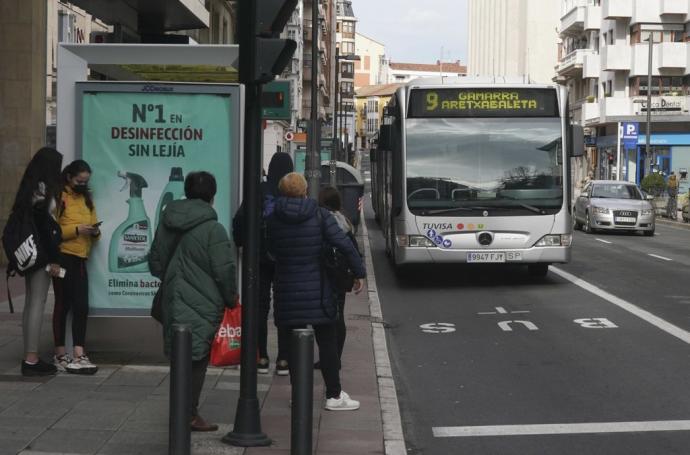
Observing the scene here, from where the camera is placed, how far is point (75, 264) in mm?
9055

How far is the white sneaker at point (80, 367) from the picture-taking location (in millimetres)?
8922

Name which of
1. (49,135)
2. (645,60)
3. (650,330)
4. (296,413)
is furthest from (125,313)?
(645,60)

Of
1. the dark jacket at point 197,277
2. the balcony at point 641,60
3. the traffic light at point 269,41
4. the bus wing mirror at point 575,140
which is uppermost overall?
the balcony at point 641,60

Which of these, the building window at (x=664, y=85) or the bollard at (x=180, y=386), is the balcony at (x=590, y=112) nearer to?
the building window at (x=664, y=85)

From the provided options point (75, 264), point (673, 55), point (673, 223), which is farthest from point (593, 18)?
point (75, 264)

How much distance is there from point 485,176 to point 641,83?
52.4 meters

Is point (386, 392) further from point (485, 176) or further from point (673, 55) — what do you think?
point (673, 55)

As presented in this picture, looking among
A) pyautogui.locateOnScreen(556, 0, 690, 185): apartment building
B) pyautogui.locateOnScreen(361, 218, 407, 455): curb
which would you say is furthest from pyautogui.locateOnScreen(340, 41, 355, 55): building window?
pyautogui.locateOnScreen(361, 218, 407, 455): curb

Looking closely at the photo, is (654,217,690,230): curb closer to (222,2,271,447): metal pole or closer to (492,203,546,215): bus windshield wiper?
(492,203,546,215): bus windshield wiper

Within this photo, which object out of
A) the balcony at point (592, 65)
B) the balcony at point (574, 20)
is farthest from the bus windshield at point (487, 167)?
the balcony at point (574, 20)

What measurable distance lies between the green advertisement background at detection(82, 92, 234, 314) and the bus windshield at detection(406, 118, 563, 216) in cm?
782

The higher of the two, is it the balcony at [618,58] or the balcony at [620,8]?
the balcony at [620,8]

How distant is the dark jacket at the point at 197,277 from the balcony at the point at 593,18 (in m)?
Answer: 68.5

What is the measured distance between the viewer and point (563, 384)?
9.48 m
